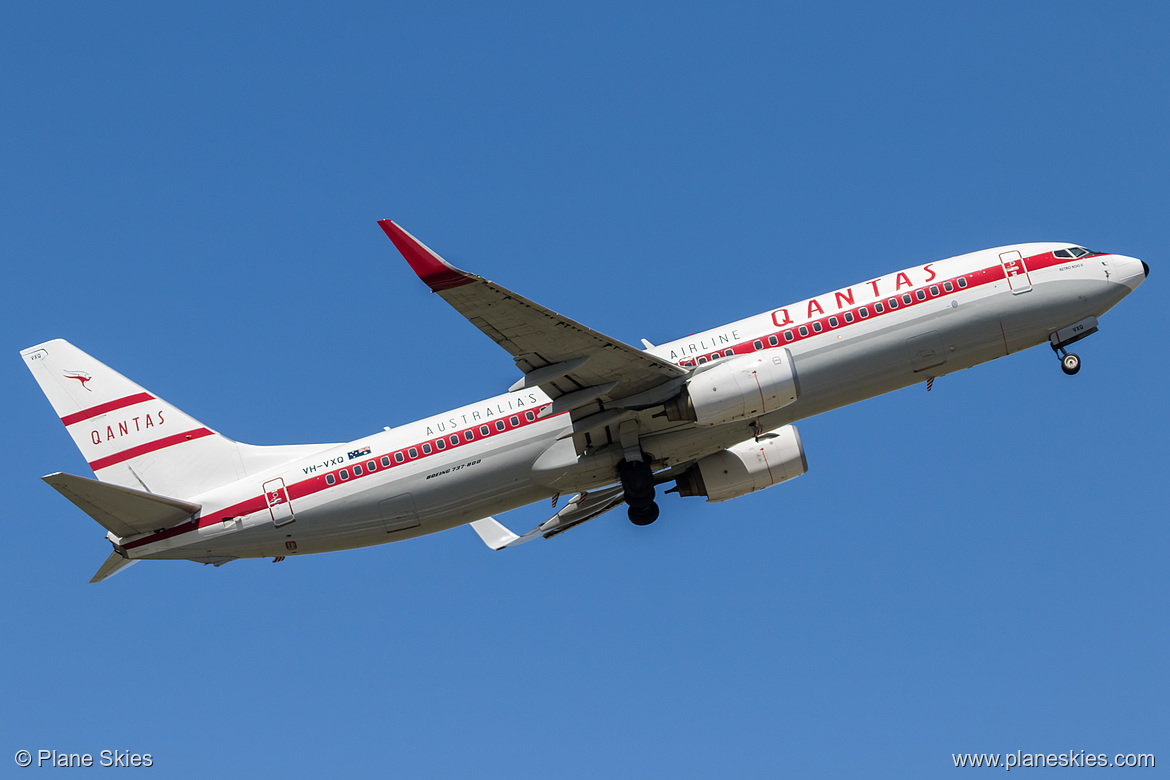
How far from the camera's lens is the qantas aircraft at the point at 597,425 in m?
33.6

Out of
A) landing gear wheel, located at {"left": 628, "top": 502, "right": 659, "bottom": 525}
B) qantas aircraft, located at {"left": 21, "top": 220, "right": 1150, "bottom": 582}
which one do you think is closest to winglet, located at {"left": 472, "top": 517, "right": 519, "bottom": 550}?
qantas aircraft, located at {"left": 21, "top": 220, "right": 1150, "bottom": 582}

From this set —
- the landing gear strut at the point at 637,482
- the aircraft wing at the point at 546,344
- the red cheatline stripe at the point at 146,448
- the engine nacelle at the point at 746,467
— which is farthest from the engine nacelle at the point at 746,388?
the red cheatline stripe at the point at 146,448

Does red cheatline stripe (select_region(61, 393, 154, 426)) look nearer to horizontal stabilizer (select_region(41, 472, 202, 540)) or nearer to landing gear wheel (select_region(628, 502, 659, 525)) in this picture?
horizontal stabilizer (select_region(41, 472, 202, 540))

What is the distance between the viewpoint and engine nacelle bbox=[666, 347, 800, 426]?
107 ft

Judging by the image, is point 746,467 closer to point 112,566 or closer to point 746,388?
point 746,388

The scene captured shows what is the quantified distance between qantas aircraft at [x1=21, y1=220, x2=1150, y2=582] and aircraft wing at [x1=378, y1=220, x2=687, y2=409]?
101 mm

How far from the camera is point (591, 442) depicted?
3497 cm

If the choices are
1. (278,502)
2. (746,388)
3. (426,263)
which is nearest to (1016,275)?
(746,388)

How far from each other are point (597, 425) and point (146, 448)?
14532 mm

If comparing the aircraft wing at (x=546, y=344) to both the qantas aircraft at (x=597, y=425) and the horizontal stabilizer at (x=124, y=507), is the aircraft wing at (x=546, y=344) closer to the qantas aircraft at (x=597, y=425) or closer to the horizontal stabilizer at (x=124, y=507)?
the qantas aircraft at (x=597, y=425)

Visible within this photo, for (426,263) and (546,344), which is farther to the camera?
(546,344)

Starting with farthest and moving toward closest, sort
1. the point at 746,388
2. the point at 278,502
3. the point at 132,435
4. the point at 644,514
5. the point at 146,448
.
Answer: the point at 132,435 < the point at 146,448 < the point at 644,514 < the point at 278,502 < the point at 746,388

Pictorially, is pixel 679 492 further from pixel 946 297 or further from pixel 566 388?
pixel 946 297

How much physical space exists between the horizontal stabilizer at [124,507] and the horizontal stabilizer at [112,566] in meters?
0.78
